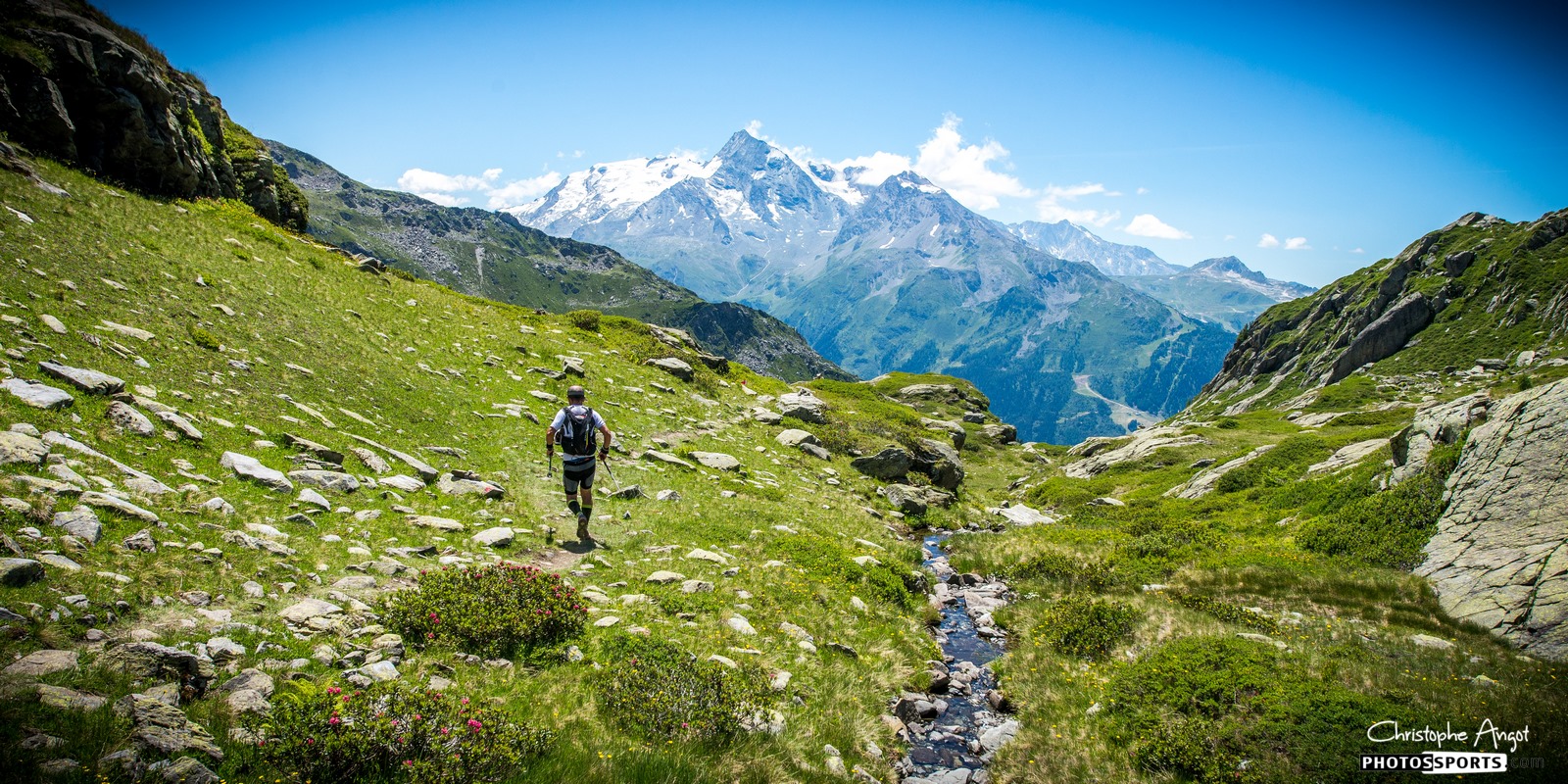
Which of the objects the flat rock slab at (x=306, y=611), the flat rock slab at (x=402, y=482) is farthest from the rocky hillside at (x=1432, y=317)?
the flat rock slab at (x=306, y=611)

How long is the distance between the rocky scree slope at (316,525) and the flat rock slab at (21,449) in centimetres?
5

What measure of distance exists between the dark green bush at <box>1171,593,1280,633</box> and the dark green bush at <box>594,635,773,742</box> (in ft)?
37.3

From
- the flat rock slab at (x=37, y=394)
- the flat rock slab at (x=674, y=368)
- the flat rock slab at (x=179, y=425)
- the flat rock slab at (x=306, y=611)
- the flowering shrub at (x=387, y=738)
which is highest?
the flat rock slab at (x=674, y=368)

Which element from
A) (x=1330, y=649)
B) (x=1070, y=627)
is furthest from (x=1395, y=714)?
(x=1070, y=627)

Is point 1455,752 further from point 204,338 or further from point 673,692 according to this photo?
point 204,338

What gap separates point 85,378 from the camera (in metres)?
11.9

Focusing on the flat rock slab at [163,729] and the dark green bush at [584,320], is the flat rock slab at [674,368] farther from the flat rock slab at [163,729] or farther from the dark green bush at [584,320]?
the flat rock slab at [163,729]

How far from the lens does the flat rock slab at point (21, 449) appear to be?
28.9 feet

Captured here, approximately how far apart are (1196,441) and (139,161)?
68.1 metres

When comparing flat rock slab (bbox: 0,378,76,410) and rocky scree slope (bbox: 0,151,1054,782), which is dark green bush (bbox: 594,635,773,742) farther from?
flat rock slab (bbox: 0,378,76,410)

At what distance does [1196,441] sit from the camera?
51.5 meters

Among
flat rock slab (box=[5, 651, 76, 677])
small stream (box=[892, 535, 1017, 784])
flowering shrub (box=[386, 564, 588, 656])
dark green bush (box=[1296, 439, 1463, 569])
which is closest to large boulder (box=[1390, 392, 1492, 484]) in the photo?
dark green bush (box=[1296, 439, 1463, 569])

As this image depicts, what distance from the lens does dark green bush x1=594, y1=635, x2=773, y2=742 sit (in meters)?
8.69

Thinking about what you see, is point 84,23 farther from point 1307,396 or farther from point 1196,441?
point 1307,396
